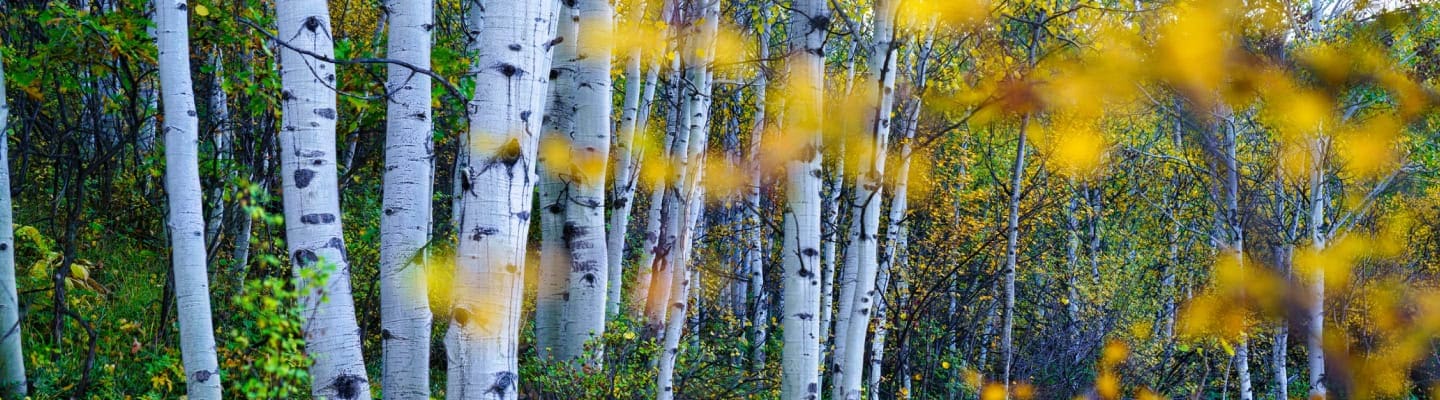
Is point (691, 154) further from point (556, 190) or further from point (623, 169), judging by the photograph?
point (556, 190)

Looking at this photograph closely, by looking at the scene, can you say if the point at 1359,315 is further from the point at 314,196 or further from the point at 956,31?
the point at 314,196

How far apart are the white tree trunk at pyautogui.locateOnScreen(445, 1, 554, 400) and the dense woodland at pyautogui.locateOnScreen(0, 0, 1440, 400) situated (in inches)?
0.4

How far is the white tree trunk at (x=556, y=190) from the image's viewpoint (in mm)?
6395

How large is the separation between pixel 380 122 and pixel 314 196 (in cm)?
559

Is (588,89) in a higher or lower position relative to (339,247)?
higher

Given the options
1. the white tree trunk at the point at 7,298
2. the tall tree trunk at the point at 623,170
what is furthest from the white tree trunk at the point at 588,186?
the white tree trunk at the point at 7,298

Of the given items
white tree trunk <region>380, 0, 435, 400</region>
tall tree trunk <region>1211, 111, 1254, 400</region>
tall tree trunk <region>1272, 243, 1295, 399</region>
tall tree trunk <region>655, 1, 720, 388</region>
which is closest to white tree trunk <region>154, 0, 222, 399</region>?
white tree trunk <region>380, 0, 435, 400</region>

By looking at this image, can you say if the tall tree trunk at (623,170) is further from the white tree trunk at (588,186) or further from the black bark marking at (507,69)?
the black bark marking at (507,69)

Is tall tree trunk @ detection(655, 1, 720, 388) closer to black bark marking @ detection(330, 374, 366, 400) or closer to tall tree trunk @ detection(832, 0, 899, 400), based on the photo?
tall tree trunk @ detection(832, 0, 899, 400)

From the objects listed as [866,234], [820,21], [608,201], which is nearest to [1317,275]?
[866,234]

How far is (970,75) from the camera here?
1200 cm

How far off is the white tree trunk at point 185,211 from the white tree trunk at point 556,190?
232 cm

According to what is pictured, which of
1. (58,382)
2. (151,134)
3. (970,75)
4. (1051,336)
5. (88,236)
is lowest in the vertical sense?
(1051,336)

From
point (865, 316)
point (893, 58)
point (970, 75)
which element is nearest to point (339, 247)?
point (865, 316)
